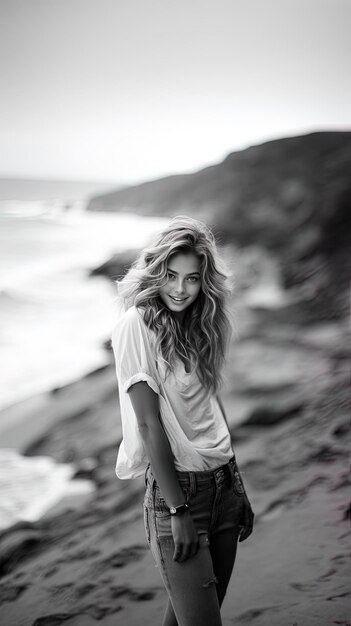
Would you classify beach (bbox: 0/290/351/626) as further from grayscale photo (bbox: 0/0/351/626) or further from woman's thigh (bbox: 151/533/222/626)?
woman's thigh (bbox: 151/533/222/626)

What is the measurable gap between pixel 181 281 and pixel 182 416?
0.30 metres

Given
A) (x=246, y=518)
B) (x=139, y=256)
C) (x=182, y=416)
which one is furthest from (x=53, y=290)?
(x=246, y=518)

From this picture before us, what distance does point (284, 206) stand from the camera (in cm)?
278

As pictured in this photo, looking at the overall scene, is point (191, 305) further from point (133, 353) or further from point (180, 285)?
point (133, 353)

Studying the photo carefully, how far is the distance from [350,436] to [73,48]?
1.83 metres

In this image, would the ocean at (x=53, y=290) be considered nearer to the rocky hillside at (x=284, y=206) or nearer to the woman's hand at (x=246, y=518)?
the rocky hillside at (x=284, y=206)

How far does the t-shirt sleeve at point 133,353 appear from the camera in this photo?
1385 millimetres

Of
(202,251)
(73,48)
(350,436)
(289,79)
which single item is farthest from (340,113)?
(202,251)

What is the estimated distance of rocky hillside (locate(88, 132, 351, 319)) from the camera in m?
2.76

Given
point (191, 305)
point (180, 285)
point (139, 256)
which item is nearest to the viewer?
point (180, 285)

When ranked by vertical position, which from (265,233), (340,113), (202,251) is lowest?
(202,251)

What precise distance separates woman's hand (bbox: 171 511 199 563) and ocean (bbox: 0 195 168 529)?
1013 millimetres

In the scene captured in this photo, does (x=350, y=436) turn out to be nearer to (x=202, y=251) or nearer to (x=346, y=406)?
(x=346, y=406)

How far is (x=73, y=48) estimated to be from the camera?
8.14ft
